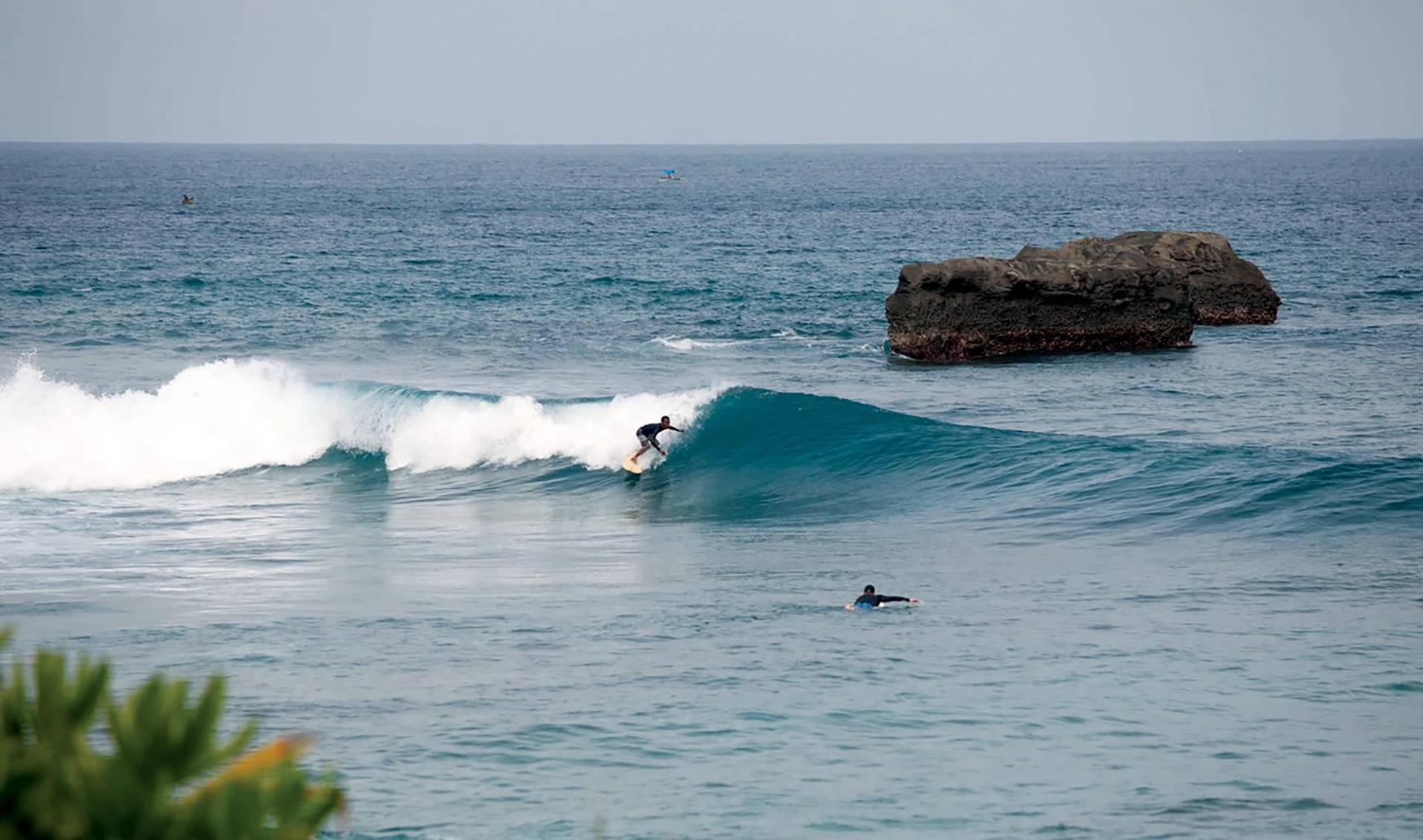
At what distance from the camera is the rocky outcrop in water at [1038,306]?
117 ft

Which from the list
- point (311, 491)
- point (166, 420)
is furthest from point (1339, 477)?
point (166, 420)

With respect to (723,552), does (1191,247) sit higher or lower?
higher

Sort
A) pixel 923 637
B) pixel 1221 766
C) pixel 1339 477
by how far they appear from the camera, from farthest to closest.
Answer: pixel 1339 477
pixel 923 637
pixel 1221 766

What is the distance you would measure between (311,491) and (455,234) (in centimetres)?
5984

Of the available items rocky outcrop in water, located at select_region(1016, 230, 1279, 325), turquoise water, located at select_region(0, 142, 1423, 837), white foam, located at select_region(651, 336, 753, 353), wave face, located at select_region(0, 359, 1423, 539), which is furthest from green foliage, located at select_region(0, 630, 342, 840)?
rocky outcrop in water, located at select_region(1016, 230, 1279, 325)

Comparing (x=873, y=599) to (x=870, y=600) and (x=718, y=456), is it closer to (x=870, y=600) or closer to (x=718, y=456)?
(x=870, y=600)

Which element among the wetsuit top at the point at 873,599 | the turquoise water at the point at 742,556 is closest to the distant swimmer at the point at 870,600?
the wetsuit top at the point at 873,599

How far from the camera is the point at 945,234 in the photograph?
8575cm

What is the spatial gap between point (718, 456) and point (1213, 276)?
68.2ft

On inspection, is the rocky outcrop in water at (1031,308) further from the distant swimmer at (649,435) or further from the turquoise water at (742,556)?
the distant swimmer at (649,435)

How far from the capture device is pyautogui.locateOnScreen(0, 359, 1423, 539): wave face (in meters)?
21.3

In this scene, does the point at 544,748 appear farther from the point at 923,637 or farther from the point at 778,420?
the point at 778,420

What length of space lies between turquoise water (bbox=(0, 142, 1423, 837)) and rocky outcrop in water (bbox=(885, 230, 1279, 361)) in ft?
→ 2.77

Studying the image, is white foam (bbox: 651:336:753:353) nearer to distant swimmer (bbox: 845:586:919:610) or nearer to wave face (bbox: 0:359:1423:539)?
wave face (bbox: 0:359:1423:539)
